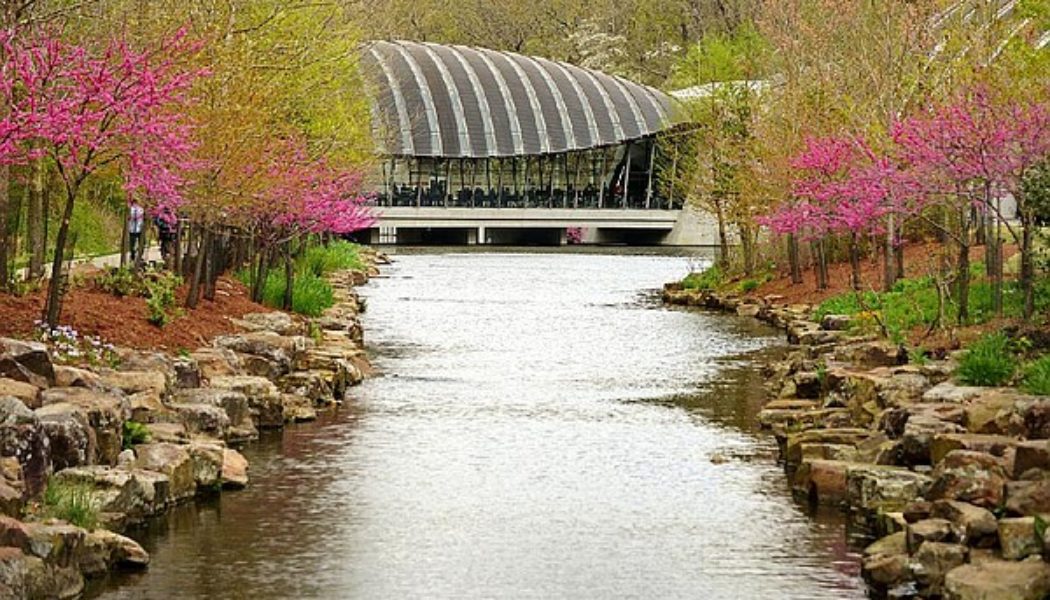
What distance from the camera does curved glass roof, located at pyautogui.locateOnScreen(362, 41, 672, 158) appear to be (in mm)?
110625

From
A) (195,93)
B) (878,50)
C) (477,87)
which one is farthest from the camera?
(477,87)

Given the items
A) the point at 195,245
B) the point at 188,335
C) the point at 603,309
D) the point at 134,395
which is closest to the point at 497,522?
the point at 134,395

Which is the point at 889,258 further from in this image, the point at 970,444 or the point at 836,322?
the point at 970,444

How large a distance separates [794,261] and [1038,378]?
99.6 feet

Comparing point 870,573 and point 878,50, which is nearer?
point 870,573

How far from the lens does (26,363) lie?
20.3m

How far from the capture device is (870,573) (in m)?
16.5

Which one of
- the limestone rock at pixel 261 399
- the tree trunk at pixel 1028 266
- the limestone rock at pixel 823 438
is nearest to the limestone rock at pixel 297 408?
the limestone rock at pixel 261 399

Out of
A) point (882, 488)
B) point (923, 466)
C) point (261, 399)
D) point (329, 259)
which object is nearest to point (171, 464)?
point (261, 399)

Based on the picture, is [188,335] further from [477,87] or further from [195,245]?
[477,87]

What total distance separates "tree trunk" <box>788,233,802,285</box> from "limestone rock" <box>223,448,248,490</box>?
31.4 metres

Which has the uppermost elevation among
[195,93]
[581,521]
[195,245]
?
[195,93]

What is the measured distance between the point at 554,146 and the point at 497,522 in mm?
98102

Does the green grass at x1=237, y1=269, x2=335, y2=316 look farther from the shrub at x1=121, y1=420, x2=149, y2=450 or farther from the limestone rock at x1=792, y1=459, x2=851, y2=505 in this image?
the limestone rock at x1=792, y1=459, x2=851, y2=505
